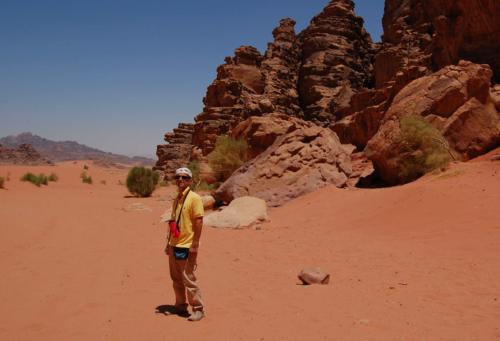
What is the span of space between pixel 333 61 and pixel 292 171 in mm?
34779

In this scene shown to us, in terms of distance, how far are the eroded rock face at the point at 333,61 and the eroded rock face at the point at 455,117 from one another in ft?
90.5

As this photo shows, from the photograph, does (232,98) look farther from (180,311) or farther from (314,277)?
(180,311)

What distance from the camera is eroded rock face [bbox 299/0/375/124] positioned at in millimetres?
44875

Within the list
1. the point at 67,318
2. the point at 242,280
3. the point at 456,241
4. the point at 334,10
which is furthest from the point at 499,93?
the point at 334,10

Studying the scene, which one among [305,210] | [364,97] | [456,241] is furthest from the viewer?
[364,97]

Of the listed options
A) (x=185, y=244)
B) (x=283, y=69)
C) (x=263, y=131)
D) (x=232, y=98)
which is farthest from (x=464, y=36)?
(x=283, y=69)

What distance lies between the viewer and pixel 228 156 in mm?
20094

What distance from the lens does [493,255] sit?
6.10m

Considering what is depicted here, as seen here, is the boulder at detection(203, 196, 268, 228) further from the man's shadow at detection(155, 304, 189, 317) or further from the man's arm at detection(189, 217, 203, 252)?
the man's arm at detection(189, 217, 203, 252)

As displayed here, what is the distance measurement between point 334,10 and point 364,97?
22717mm

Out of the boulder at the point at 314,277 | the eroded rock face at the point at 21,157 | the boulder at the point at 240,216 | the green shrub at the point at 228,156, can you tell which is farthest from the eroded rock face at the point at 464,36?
the eroded rock face at the point at 21,157

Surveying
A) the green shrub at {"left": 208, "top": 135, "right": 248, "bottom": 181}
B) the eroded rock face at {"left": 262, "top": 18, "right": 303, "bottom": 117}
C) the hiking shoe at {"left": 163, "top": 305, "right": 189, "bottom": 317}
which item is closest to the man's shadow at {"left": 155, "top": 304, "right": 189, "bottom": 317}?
the hiking shoe at {"left": 163, "top": 305, "right": 189, "bottom": 317}

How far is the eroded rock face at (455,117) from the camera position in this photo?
47.0 ft

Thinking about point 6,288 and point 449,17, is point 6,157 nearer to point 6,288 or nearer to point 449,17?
point 449,17
